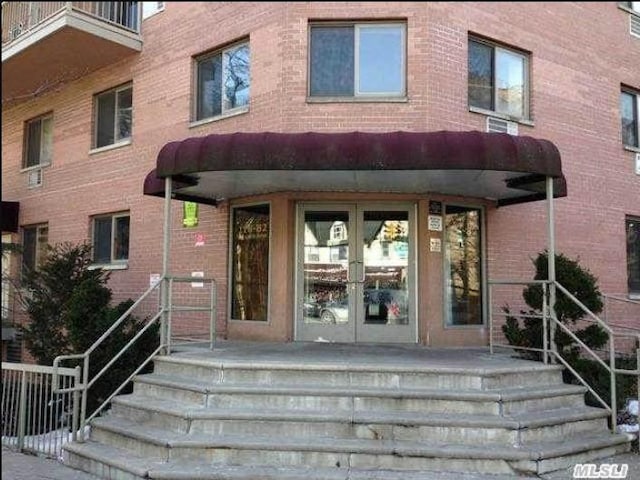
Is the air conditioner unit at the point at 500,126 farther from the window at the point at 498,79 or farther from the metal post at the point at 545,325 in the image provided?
the metal post at the point at 545,325

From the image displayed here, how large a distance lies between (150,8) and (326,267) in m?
6.32

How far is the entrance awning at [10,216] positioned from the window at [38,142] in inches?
40.5

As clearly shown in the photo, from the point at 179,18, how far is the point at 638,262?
32.1 ft

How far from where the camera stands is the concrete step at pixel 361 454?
19.6 feet

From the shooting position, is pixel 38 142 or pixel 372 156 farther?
Answer: pixel 38 142

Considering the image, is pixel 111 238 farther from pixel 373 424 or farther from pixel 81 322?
pixel 373 424

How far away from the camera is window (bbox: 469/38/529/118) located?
1041 cm

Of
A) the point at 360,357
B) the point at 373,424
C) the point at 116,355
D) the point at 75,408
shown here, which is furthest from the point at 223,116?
the point at 373,424

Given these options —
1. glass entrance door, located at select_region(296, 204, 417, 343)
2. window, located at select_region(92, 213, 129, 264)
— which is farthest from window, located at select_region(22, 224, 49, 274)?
glass entrance door, located at select_region(296, 204, 417, 343)

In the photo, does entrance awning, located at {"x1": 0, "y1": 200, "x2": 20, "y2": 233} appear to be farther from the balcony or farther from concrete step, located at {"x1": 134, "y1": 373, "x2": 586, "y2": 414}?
concrete step, located at {"x1": 134, "y1": 373, "x2": 586, "y2": 414}

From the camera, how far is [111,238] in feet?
42.2

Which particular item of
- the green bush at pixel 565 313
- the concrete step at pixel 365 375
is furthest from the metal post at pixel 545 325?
the concrete step at pixel 365 375

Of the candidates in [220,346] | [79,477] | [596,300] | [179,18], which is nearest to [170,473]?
[79,477]

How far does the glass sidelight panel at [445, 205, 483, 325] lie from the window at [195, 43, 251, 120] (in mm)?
3878
